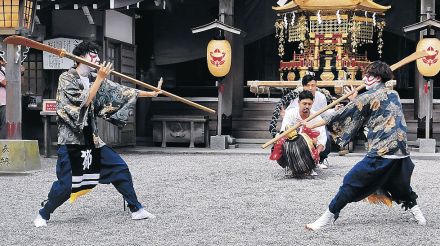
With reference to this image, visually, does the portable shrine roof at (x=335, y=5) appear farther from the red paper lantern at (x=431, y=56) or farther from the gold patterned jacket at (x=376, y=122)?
the gold patterned jacket at (x=376, y=122)

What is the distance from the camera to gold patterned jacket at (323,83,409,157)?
5.91m

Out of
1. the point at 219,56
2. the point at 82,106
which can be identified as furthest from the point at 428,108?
the point at 82,106

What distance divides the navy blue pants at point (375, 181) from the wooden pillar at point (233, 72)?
8412mm

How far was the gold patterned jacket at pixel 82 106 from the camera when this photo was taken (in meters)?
6.08

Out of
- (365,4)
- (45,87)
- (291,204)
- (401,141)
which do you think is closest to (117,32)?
(45,87)

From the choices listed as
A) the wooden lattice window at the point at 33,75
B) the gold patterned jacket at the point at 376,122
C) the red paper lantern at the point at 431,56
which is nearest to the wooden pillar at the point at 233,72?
the wooden lattice window at the point at 33,75

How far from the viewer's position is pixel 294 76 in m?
15.3

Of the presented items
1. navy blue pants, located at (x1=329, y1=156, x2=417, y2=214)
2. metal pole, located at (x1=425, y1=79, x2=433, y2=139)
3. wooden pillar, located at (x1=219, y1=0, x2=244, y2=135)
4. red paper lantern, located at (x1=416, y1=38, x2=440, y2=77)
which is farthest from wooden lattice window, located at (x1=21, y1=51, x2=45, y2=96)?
navy blue pants, located at (x1=329, y1=156, x2=417, y2=214)

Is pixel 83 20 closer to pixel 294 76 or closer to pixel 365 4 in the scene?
pixel 294 76

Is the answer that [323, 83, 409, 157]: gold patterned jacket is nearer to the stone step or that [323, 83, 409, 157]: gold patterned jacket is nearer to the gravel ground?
the gravel ground

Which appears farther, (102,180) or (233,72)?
(233,72)

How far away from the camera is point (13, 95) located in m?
10.5

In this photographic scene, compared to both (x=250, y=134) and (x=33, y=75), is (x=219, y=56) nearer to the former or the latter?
(x=250, y=134)

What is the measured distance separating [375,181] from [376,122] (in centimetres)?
52
